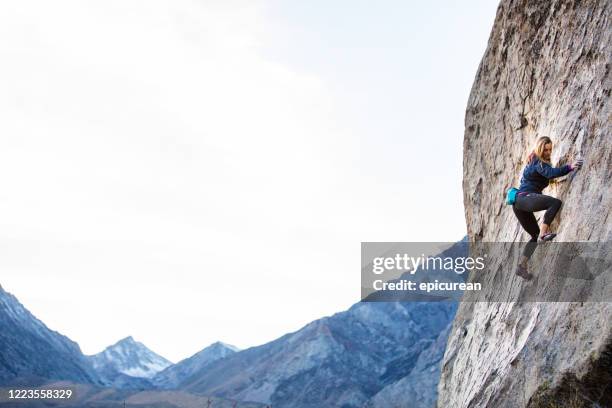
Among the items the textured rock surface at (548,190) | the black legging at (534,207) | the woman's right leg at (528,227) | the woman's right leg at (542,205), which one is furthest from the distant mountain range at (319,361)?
the woman's right leg at (542,205)

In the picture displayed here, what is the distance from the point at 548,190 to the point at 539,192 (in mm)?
1090

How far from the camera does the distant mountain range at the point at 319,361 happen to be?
139375 mm

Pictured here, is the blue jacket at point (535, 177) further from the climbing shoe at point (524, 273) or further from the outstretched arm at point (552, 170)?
the climbing shoe at point (524, 273)

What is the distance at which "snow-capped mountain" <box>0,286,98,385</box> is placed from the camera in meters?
150

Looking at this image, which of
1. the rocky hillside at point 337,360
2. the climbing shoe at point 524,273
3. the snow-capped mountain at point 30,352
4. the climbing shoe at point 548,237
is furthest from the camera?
the snow-capped mountain at point 30,352

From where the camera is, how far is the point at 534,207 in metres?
9.84

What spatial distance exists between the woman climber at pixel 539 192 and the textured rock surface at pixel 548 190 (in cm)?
26

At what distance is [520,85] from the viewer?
554 inches

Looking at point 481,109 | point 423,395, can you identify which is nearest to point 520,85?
point 481,109

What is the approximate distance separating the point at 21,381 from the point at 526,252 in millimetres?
157301

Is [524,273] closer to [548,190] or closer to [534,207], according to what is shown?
[534,207]

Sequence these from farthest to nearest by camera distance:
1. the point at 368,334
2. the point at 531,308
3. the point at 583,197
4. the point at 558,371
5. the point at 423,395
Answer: the point at 368,334
the point at 423,395
the point at 531,308
the point at 583,197
the point at 558,371

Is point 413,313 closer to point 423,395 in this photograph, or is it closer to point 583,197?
point 423,395

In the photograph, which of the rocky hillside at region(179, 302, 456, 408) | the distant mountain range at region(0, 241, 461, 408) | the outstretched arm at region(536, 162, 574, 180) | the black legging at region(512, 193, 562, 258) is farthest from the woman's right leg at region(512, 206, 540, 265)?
the rocky hillside at region(179, 302, 456, 408)
